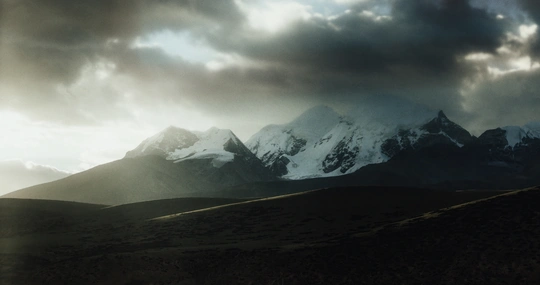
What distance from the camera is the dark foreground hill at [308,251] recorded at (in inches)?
2392

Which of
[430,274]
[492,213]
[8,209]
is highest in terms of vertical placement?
[8,209]

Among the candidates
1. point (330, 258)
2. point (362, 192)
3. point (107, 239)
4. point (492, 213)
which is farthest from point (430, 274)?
point (362, 192)

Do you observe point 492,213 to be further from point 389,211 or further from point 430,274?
point 389,211

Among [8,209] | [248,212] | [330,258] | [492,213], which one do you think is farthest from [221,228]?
[8,209]

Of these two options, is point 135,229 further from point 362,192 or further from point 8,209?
point 362,192

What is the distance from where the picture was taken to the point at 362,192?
5468 inches

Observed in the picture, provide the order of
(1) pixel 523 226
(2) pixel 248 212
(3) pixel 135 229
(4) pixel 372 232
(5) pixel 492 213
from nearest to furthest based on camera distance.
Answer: (1) pixel 523 226, (5) pixel 492 213, (4) pixel 372 232, (3) pixel 135 229, (2) pixel 248 212

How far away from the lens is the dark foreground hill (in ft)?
199

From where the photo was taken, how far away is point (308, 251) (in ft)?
241

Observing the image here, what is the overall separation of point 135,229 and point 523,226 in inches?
3115

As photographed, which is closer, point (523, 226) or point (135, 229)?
point (523, 226)

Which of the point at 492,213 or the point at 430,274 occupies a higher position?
the point at 492,213

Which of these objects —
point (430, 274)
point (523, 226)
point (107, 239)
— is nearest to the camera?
point (430, 274)

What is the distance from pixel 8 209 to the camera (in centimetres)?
13688
